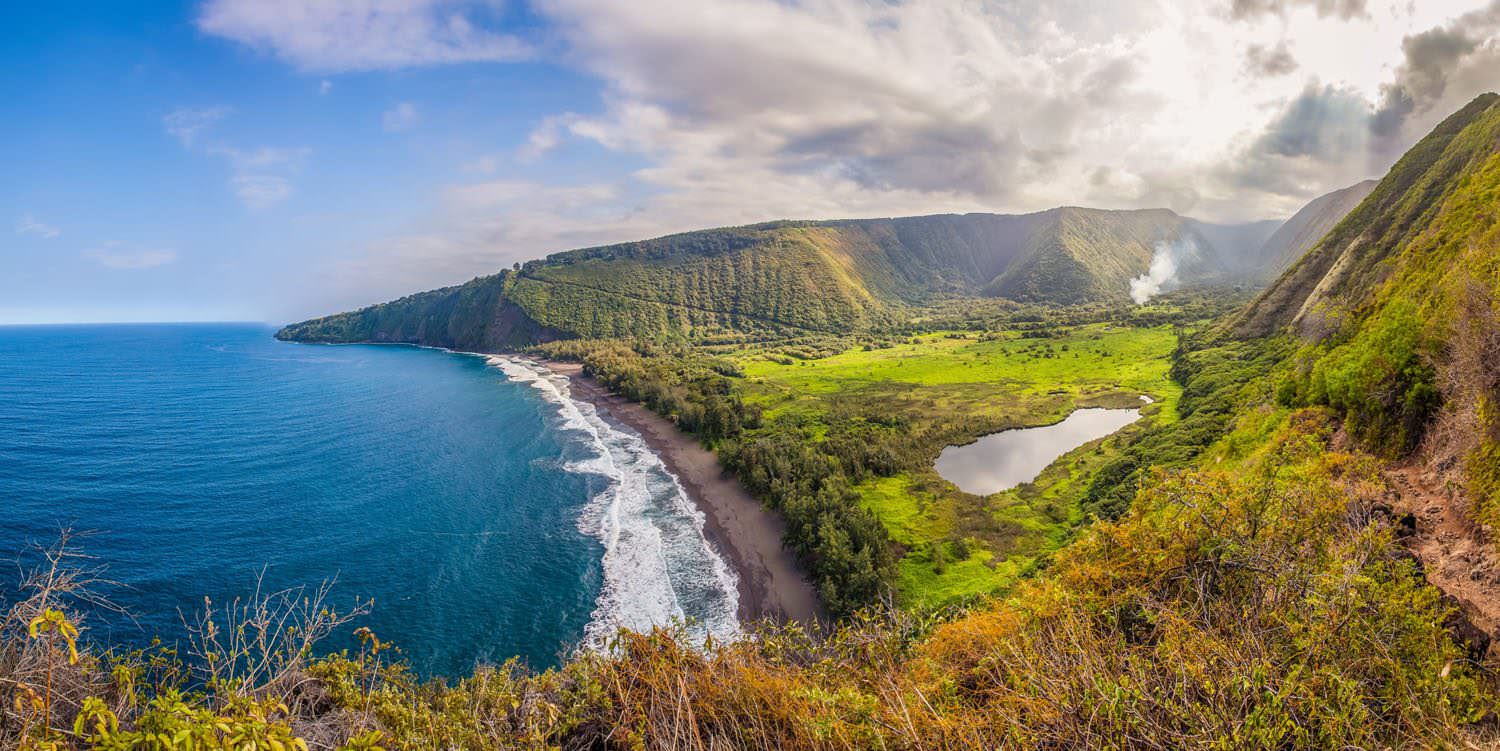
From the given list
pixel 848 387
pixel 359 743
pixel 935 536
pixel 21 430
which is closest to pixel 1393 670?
pixel 359 743

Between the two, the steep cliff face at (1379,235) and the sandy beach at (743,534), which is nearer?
the sandy beach at (743,534)

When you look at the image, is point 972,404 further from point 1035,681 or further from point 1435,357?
point 1035,681

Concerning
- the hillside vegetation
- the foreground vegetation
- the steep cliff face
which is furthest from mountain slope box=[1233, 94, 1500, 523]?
the foreground vegetation

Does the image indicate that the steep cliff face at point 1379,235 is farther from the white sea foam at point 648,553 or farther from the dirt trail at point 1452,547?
the white sea foam at point 648,553

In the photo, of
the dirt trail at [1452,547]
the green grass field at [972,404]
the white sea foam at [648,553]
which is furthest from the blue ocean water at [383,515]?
the dirt trail at [1452,547]

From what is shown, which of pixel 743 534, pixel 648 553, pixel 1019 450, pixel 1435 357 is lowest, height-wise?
pixel 648 553

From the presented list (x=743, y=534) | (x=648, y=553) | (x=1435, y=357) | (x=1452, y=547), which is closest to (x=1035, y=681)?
(x=1452, y=547)

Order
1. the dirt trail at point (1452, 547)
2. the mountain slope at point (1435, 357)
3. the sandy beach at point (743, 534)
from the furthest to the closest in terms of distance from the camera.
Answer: the sandy beach at point (743, 534)
the mountain slope at point (1435, 357)
the dirt trail at point (1452, 547)
